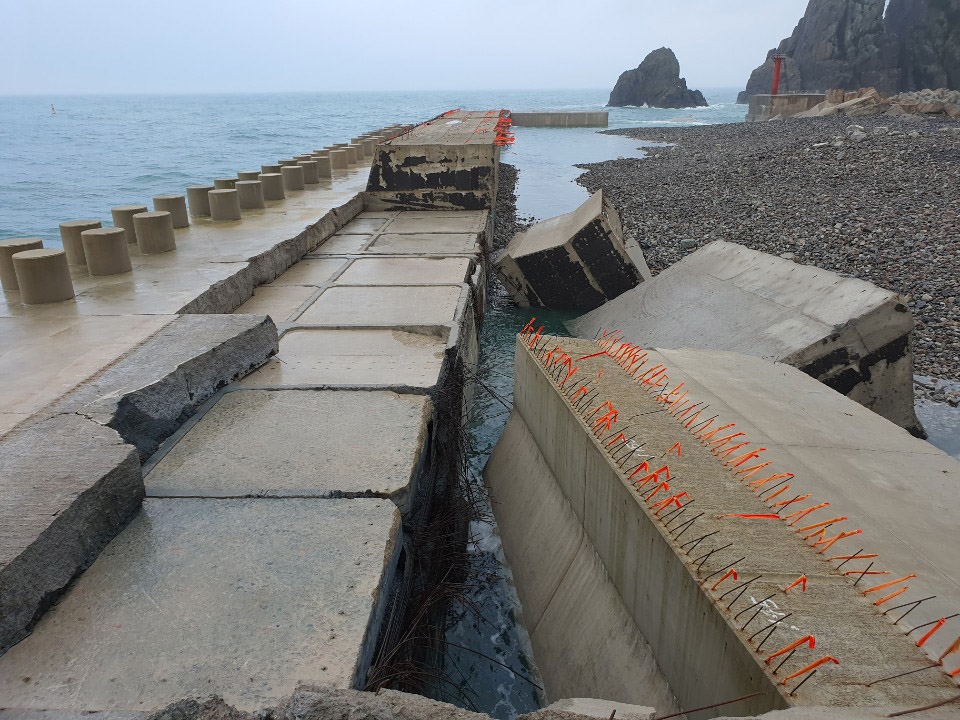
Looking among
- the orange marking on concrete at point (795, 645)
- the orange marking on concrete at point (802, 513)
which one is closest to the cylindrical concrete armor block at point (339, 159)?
the orange marking on concrete at point (802, 513)

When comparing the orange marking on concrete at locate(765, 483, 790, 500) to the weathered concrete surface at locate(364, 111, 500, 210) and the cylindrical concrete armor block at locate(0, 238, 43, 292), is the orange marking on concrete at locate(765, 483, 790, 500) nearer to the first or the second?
the cylindrical concrete armor block at locate(0, 238, 43, 292)

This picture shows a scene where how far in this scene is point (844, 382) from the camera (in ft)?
19.1

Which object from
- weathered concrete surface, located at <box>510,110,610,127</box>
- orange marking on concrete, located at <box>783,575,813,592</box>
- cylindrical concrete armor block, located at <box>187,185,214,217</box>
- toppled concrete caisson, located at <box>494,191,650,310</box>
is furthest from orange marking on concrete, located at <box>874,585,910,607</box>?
weathered concrete surface, located at <box>510,110,610,127</box>

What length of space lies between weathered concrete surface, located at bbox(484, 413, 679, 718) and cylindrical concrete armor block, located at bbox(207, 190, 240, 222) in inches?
230

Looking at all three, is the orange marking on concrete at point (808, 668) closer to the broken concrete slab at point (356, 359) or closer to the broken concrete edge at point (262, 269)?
the broken concrete slab at point (356, 359)

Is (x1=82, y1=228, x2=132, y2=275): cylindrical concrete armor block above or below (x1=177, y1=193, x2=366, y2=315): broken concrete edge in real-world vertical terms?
above

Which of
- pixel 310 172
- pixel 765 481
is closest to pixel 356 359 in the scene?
pixel 765 481

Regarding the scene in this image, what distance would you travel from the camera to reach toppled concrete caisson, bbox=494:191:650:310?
9.27 metres

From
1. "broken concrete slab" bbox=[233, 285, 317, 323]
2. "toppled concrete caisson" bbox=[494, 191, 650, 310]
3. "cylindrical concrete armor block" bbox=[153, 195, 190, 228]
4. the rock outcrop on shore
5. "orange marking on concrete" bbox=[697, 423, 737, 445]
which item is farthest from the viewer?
the rock outcrop on shore

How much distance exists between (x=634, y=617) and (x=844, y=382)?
148 inches

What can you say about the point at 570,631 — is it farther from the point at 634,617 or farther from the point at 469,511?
the point at 469,511

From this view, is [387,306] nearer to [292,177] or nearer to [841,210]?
[292,177]

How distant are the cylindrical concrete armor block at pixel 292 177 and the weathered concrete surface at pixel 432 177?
1356 mm

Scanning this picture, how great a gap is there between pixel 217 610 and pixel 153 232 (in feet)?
19.1
